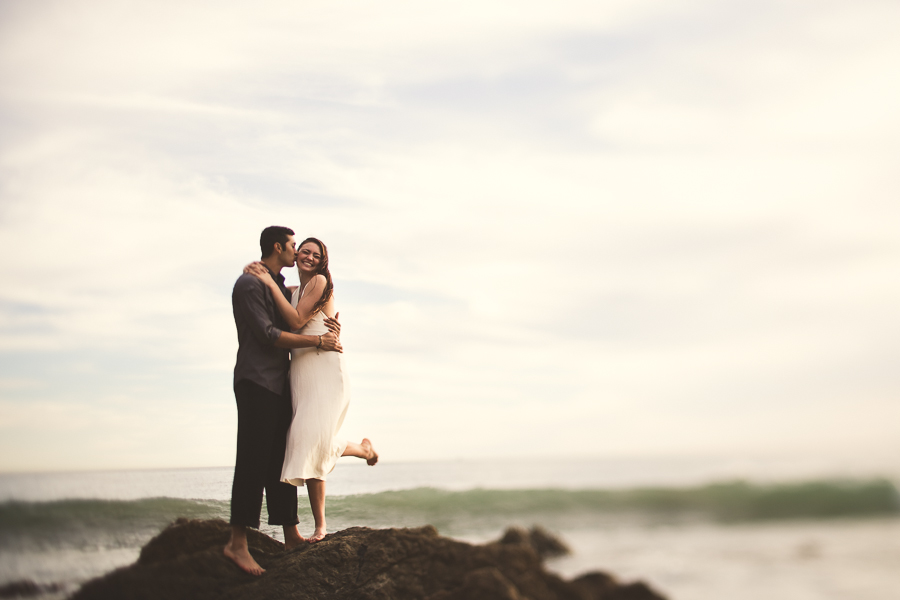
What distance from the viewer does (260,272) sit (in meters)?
5.66

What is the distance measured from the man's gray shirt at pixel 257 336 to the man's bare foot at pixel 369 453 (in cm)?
106

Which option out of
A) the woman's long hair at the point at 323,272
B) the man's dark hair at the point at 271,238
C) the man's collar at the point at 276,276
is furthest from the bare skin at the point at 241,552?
the man's dark hair at the point at 271,238

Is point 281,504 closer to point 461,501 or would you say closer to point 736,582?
point 461,501

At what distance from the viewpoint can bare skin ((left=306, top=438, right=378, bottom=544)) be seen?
18.4 ft

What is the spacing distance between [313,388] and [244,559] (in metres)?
1.47

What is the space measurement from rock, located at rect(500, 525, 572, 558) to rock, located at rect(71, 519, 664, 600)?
41 mm

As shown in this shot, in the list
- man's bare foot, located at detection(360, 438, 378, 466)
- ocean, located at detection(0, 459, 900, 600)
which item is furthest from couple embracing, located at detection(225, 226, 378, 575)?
ocean, located at detection(0, 459, 900, 600)

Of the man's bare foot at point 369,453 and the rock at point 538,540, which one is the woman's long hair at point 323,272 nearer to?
the man's bare foot at point 369,453

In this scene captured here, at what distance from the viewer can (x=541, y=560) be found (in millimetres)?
3934

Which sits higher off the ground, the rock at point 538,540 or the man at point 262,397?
the man at point 262,397

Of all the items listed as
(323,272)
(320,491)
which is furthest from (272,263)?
(320,491)

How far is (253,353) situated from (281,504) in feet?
4.56

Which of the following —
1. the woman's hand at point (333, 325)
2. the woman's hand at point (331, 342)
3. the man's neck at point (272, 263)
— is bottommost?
the woman's hand at point (331, 342)

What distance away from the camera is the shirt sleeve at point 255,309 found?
538cm
